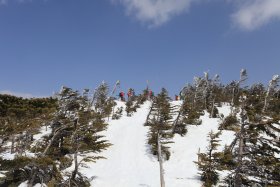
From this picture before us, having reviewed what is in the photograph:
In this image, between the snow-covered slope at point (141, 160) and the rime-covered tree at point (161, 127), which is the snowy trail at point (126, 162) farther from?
the rime-covered tree at point (161, 127)

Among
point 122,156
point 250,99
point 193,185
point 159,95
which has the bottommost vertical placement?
point 193,185

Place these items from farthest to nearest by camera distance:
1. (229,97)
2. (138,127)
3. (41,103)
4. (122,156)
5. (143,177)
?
(229,97) < (138,127) < (122,156) < (143,177) < (41,103)

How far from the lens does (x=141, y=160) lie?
44.0 m

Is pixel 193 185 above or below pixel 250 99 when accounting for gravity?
below

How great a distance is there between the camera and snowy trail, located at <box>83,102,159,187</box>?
3517 centimetres

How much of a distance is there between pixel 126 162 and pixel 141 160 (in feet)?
7.58

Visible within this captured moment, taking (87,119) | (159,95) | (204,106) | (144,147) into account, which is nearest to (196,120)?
(159,95)

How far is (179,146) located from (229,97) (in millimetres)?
41005

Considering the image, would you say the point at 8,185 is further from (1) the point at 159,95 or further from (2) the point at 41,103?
(1) the point at 159,95

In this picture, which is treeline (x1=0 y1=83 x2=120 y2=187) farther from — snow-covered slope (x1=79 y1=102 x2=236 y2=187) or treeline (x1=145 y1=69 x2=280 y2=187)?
treeline (x1=145 y1=69 x2=280 y2=187)

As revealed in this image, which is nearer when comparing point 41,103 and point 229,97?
point 41,103

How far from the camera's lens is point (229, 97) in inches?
3302

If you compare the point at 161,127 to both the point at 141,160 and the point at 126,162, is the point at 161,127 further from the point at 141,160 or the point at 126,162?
the point at 141,160

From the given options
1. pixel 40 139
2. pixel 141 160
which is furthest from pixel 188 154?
pixel 40 139
